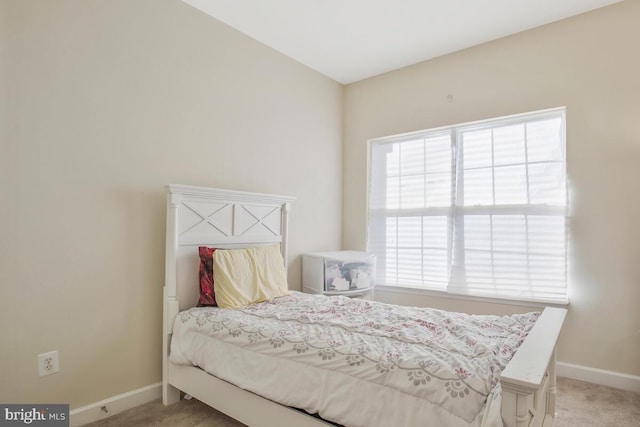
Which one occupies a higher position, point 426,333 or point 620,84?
point 620,84

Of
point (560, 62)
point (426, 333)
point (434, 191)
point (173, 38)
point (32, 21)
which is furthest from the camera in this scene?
point (434, 191)

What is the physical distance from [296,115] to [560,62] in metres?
2.15

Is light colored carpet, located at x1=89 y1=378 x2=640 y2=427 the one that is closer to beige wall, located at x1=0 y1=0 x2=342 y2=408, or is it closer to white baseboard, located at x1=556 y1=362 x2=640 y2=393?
white baseboard, located at x1=556 y1=362 x2=640 y2=393

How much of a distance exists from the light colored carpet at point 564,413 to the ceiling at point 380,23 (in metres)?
2.65

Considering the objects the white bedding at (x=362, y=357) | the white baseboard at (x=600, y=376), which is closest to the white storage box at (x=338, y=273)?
the white bedding at (x=362, y=357)

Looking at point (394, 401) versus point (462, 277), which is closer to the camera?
point (394, 401)

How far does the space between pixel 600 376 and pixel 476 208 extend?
1443mm

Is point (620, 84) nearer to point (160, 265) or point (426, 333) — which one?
point (426, 333)

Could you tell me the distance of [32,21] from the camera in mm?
1826

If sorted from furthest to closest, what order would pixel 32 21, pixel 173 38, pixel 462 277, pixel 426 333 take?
pixel 462 277 < pixel 173 38 < pixel 32 21 < pixel 426 333

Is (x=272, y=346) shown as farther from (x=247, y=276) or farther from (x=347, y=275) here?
(x=347, y=275)

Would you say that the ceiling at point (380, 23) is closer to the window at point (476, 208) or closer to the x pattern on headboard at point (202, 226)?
the window at point (476, 208)

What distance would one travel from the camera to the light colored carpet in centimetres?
198

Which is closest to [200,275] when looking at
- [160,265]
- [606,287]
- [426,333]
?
[160,265]
